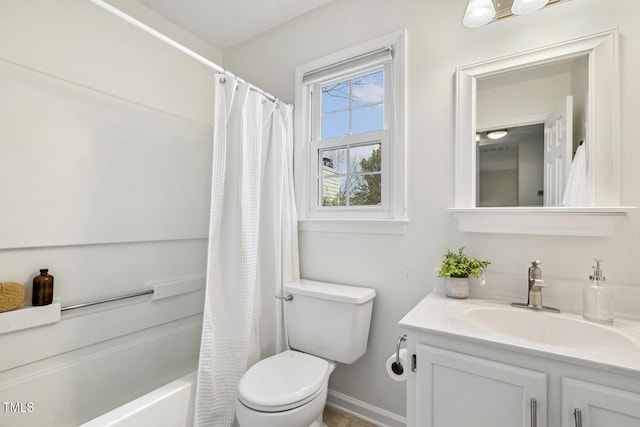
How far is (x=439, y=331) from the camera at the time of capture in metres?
0.90

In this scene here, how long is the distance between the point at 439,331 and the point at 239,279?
1.01 m

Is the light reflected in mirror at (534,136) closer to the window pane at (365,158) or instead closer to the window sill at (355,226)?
the window sill at (355,226)

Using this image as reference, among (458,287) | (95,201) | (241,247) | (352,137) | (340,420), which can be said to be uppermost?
(352,137)

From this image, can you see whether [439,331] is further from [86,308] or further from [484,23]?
[86,308]

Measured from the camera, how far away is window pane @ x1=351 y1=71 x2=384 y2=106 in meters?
1.70

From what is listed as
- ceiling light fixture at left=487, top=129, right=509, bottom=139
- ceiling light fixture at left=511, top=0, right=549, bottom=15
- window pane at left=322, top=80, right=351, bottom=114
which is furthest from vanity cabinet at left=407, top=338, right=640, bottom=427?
window pane at left=322, top=80, right=351, bottom=114

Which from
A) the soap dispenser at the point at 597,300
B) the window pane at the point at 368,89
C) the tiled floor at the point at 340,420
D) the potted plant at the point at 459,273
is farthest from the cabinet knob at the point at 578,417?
the window pane at the point at 368,89

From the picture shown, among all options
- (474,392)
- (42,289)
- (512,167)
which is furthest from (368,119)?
(42,289)

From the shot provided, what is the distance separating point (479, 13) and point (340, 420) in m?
2.15

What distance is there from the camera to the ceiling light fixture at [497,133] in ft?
4.20

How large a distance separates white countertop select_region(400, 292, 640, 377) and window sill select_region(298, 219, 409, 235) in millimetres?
403

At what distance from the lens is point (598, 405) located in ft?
2.34

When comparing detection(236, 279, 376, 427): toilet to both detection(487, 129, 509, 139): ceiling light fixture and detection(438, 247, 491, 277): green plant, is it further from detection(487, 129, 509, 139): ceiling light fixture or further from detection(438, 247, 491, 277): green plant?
detection(487, 129, 509, 139): ceiling light fixture

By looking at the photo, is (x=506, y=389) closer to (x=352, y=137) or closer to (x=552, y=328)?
(x=552, y=328)
